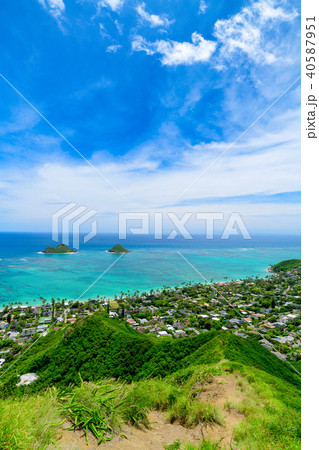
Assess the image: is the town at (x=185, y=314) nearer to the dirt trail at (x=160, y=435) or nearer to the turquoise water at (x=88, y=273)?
the turquoise water at (x=88, y=273)

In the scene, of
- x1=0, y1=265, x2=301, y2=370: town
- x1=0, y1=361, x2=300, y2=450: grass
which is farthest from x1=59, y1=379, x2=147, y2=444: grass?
x1=0, y1=265, x2=301, y2=370: town

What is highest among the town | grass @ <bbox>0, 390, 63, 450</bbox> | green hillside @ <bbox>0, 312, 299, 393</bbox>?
grass @ <bbox>0, 390, 63, 450</bbox>

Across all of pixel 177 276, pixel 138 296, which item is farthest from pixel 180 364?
pixel 177 276

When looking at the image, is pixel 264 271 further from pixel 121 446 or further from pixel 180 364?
pixel 121 446

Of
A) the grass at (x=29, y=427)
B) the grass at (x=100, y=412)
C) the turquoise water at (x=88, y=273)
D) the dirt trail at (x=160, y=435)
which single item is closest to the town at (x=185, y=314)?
the turquoise water at (x=88, y=273)

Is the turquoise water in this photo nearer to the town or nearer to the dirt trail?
the town

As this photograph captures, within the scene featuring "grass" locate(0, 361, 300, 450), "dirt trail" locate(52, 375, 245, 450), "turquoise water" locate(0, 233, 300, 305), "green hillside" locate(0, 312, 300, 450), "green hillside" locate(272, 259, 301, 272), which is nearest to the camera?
"grass" locate(0, 361, 300, 450)

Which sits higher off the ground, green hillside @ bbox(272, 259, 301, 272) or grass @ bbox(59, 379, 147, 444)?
grass @ bbox(59, 379, 147, 444)

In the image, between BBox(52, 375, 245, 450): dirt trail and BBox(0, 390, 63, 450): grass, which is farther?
BBox(52, 375, 245, 450): dirt trail

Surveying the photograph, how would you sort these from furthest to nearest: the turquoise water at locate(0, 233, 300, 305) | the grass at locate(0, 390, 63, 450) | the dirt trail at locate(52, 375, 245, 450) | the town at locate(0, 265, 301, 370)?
the turquoise water at locate(0, 233, 300, 305) < the town at locate(0, 265, 301, 370) < the dirt trail at locate(52, 375, 245, 450) < the grass at locate(0, 390, 63, 450)
